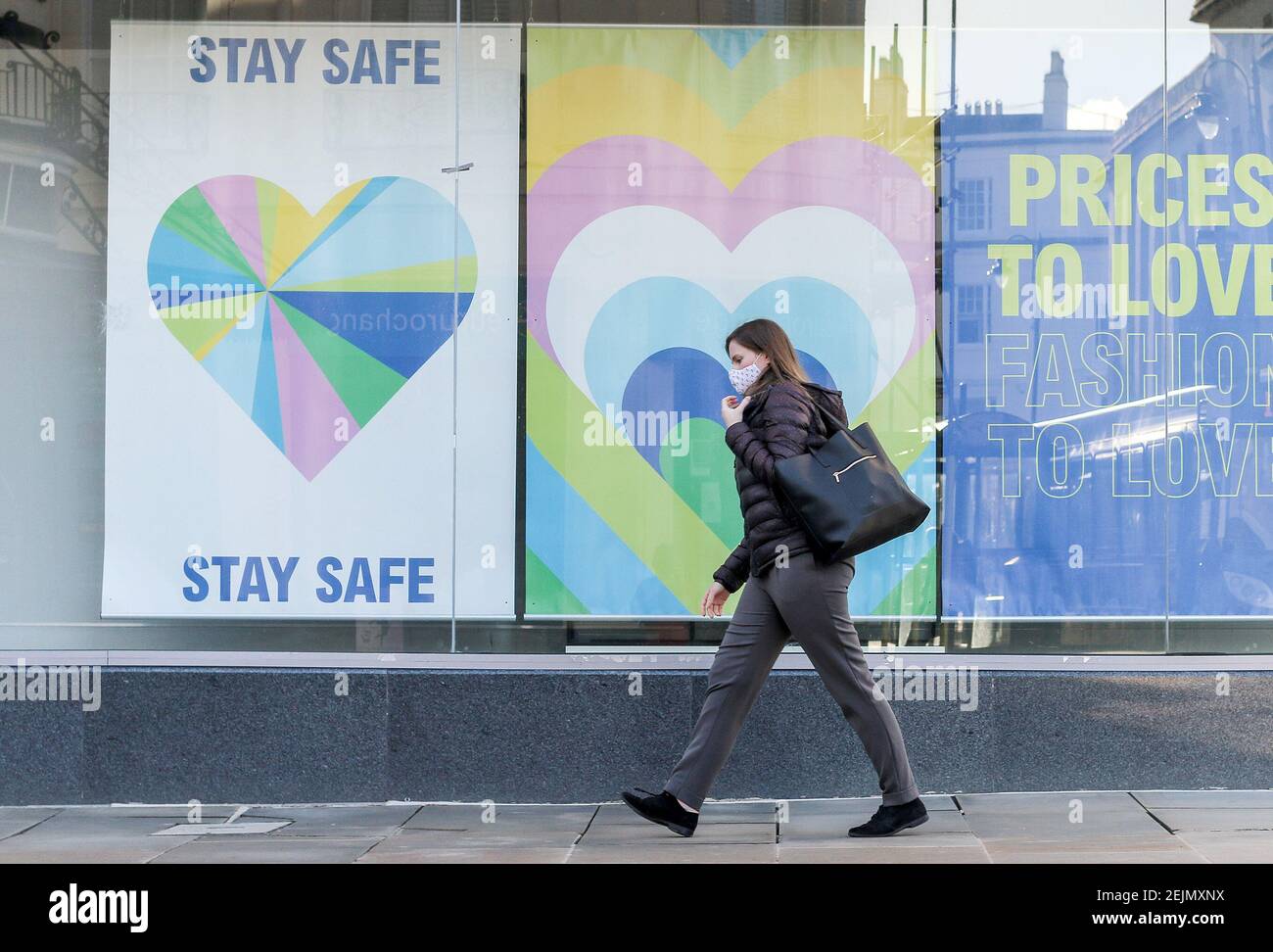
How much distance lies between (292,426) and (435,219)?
1.21m

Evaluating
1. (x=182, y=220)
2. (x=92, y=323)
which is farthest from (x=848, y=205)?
(x=92, y=323)

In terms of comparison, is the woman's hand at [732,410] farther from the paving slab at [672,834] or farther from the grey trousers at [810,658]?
the paving slab at [672,834]

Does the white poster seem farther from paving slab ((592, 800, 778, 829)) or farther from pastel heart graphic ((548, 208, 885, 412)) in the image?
paving slab ((592, 800, 778, 829))

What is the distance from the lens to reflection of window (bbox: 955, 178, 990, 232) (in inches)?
276

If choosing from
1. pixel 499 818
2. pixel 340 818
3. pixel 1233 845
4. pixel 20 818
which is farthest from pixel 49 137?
pixel 1233 845

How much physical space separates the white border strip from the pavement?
0.58m

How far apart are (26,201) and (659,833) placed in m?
4.31

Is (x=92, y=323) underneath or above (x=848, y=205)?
underneath

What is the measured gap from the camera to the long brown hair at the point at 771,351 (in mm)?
5809

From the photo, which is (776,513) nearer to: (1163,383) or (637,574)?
(637,574)

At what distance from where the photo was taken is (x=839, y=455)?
18.3ft

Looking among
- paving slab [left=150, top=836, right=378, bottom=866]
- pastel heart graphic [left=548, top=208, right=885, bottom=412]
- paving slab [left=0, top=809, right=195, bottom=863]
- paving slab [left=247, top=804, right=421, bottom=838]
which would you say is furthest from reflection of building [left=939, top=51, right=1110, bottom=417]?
paving slab [left=0, top=809, right=195, bottom=863]

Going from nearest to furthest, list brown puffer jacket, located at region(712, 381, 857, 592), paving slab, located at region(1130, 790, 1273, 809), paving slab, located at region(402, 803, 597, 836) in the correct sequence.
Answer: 1. brown puffer jacket, located at region(712, 381, 857, 592)
2. paving slab, located at region(402, 803, 597, 836)
3. paving slab, located at region(1130, 790, 1273, 809)

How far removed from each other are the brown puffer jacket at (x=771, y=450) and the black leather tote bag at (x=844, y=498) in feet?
0.19
